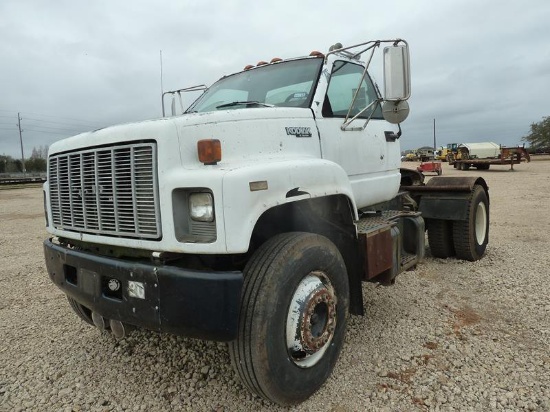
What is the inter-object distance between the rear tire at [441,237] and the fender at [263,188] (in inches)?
138

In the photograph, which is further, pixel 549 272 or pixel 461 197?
pixel 461 197

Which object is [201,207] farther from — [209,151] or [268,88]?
[268,88]

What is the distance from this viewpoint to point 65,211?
2.90 meters

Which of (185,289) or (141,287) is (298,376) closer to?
(185,289)

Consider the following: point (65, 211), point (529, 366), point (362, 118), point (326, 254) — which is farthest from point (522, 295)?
point (65, 211)

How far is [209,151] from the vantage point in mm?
2279

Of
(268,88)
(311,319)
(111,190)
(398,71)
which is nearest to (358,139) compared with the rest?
(398,71)

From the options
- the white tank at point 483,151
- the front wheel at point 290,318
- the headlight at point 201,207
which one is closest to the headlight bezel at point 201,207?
the headlight at point 201,207

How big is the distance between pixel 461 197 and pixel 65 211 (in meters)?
4.89

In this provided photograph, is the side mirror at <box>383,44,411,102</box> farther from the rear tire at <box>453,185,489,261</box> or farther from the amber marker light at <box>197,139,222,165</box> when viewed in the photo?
the rear tire at <box>453,185,489,261</box>

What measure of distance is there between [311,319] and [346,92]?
79.3 inches

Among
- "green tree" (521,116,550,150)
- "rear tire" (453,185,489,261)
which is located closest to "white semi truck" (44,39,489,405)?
"rear tire" (453,185,489,261)

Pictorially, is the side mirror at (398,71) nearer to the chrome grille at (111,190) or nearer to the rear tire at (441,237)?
the chrome grille at (111,190)

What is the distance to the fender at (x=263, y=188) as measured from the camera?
213cm
